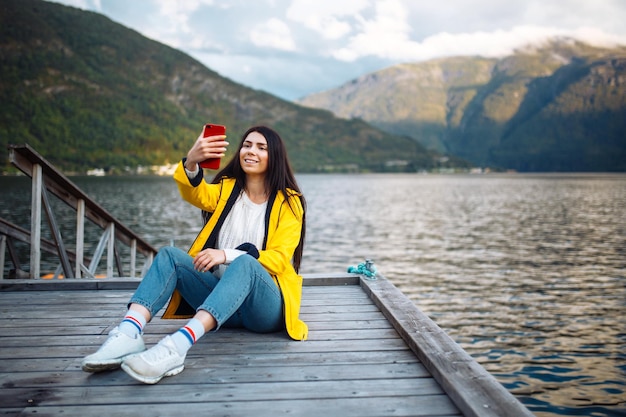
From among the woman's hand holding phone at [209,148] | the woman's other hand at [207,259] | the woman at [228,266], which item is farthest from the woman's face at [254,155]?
the woman's other hand at [207,259]

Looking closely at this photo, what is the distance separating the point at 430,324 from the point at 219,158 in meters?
2.01

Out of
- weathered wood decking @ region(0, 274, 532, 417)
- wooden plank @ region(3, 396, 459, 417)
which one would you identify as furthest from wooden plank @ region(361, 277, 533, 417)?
wooden plank @ region(3, 396, 459, 417)

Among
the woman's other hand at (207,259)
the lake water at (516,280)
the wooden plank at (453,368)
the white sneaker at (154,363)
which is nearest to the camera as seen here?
the wooden plank at (453,368)

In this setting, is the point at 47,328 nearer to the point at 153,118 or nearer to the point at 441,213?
the point at 441,213

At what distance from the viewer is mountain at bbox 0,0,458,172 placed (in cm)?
12862

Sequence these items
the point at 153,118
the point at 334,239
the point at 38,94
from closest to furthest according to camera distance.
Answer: the point at 334,239 < the point at 38,94 < the point at 153,118

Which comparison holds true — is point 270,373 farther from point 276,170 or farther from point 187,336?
point 276,170

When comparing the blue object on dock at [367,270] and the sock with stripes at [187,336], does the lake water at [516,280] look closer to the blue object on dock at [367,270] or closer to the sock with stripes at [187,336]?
the blue object on dock at [367,270]

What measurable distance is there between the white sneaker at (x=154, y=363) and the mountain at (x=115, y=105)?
368 feet

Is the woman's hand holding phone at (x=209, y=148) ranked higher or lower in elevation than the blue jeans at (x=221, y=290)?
higher

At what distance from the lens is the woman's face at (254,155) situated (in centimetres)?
404

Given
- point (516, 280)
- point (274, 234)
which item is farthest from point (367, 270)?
point (516, 280)

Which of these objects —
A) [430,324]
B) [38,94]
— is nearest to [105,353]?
[430,324]

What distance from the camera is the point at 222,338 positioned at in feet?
12.9
